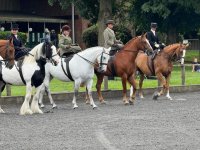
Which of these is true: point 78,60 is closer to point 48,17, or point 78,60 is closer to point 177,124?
point 177,124

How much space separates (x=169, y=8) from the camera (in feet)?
160

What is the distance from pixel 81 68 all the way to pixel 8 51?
9.32 ft

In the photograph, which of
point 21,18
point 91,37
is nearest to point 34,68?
point 91,37

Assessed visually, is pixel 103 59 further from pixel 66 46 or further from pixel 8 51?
pixel 8 51

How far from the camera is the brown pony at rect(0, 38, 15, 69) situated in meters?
20.1

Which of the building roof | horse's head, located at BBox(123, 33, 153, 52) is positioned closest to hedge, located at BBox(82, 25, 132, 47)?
the building roof

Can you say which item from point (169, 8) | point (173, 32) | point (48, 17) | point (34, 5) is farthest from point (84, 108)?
point (34, 5)

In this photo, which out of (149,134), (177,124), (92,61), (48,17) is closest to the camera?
(149,134)

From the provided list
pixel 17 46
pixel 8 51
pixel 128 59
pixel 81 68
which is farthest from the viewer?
pixel 128 59

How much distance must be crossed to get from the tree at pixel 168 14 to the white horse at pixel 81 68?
2444 cm

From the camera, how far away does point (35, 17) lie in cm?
6250

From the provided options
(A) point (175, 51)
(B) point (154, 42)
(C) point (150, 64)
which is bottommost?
(C) point (150, 64)

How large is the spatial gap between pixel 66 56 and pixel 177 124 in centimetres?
709

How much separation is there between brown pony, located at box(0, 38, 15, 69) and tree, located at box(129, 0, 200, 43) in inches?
1061
